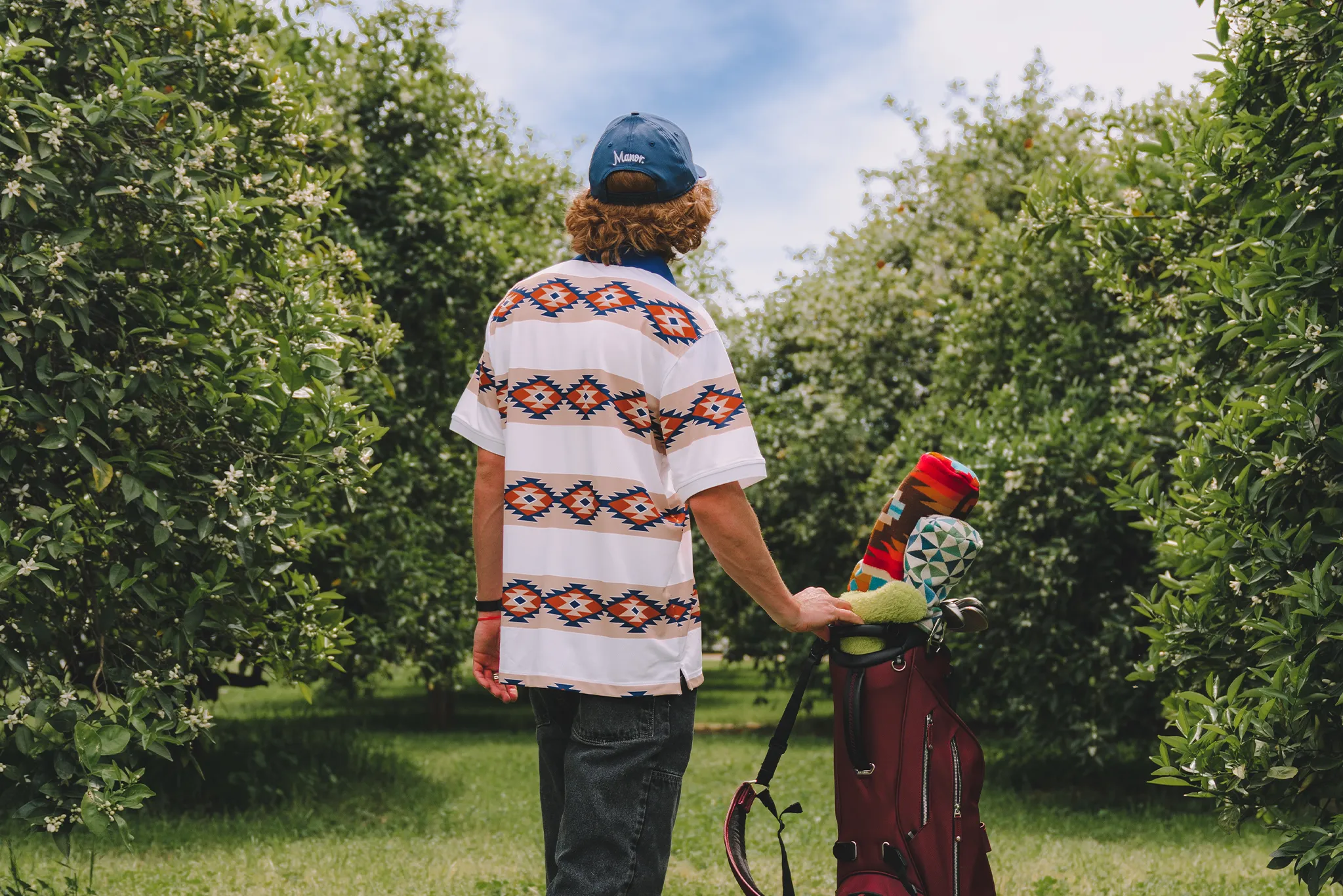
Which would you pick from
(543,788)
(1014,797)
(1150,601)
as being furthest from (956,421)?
(543,788)

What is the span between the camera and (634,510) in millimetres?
2658

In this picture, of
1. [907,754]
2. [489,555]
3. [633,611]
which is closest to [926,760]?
[907,754]

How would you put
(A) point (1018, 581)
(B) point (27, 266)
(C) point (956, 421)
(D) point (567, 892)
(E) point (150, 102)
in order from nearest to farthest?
(D) point (567, 892) < (B) point (27, 266) < (E) point (150, 102) < (A) point (1018, 581) < (C) point (956, 421)

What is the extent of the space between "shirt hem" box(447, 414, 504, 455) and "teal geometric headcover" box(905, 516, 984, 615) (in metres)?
1.31

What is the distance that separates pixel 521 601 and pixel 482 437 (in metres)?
0.48

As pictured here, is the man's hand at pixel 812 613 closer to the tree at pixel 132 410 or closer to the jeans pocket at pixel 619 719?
the jeans pocket at pixel 619 719

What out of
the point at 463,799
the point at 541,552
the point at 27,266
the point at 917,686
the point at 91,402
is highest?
the point at 27,266

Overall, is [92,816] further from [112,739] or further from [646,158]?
[646,158]

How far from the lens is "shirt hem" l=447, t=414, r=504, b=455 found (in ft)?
9.73

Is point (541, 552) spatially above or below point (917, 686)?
above

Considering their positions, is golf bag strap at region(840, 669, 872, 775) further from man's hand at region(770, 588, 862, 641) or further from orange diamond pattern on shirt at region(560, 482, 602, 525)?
orange diamond pattern on shirt at region(560, 482, 602, 525)

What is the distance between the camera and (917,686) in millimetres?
3311

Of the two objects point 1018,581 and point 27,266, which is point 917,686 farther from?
point 1018,581

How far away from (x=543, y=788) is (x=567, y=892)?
0.34 m
